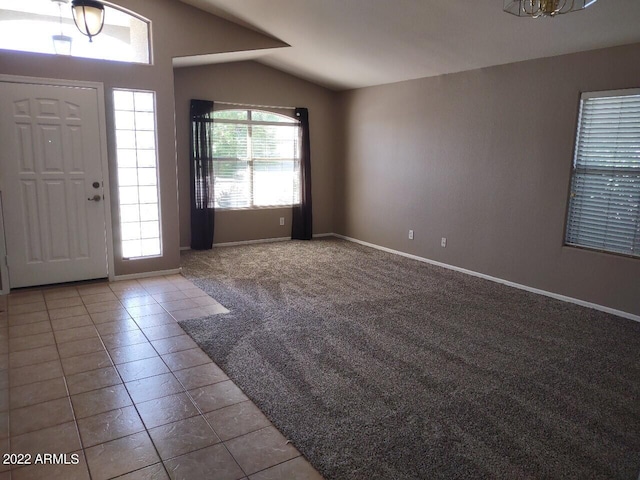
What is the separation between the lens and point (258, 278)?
16.8 feet

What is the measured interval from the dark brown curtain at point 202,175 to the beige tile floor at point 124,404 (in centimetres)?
261

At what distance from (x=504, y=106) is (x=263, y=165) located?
3629 millimetres

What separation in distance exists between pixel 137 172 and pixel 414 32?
10.4ft

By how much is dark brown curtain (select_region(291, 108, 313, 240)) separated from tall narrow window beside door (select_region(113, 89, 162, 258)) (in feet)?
9.00

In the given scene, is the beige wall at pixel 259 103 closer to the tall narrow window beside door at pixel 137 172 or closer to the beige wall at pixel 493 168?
the beige wall at pixel 493 168

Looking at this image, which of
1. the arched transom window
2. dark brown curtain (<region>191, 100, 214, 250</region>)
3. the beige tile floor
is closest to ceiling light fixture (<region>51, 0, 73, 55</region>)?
the arched transom window

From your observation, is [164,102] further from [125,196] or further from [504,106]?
[504,106]

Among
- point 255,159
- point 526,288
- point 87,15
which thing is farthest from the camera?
point 255,159

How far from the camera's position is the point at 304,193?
289 inches

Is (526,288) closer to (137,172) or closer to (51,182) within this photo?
(137,172)

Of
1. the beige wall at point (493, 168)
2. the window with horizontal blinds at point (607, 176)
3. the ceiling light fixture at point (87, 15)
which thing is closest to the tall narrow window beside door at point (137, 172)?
the ceiling light fixture at point (87, 15)

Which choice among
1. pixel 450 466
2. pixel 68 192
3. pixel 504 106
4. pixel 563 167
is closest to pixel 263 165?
pixel 68 192

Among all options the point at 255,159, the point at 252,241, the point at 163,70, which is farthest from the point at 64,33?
the point at 252,241

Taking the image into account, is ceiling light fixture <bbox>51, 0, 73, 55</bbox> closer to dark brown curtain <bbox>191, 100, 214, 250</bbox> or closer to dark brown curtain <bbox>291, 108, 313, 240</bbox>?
dark brown curtain <bbox>191, 100, 214, 250</bbox>
